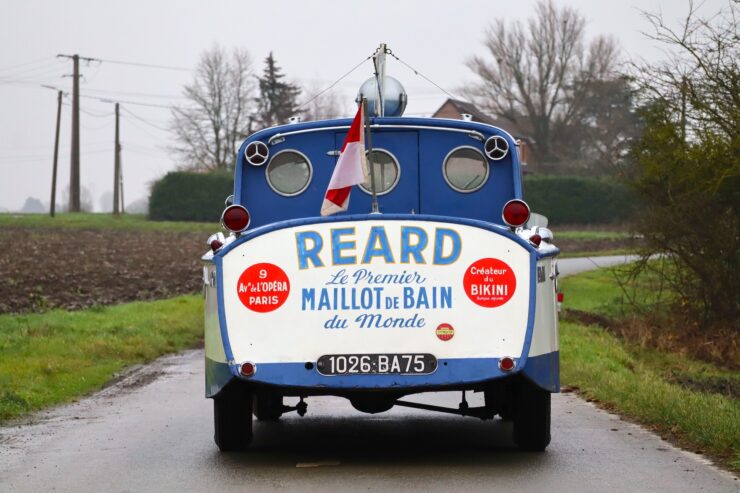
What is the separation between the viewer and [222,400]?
941 cm

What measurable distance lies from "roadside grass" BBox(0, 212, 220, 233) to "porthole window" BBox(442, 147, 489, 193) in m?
53.9

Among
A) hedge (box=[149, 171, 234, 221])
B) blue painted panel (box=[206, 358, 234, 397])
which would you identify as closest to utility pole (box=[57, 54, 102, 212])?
hedge (box=[149, 171, 234, 221])

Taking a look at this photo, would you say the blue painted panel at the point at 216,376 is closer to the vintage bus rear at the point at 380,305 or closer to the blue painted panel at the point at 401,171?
the vintage bus rear at the point at 380,305

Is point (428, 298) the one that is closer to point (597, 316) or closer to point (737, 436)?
point (737, 436)

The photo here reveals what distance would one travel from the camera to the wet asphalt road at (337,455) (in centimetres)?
830

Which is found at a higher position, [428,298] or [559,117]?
[559,117]

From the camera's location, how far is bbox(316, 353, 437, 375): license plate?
8562 millimetres

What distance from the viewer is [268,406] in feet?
36.3

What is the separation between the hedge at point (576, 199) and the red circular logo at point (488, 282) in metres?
64.6

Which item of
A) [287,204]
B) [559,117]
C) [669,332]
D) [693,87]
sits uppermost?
[559,117]

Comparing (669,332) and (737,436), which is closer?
(737,436)

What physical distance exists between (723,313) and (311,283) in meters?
15.6

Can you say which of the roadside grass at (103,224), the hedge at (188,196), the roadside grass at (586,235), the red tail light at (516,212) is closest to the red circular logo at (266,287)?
the red tail light at (516,212)

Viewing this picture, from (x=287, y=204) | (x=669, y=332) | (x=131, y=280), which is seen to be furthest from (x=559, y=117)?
(x=287, y=204)
